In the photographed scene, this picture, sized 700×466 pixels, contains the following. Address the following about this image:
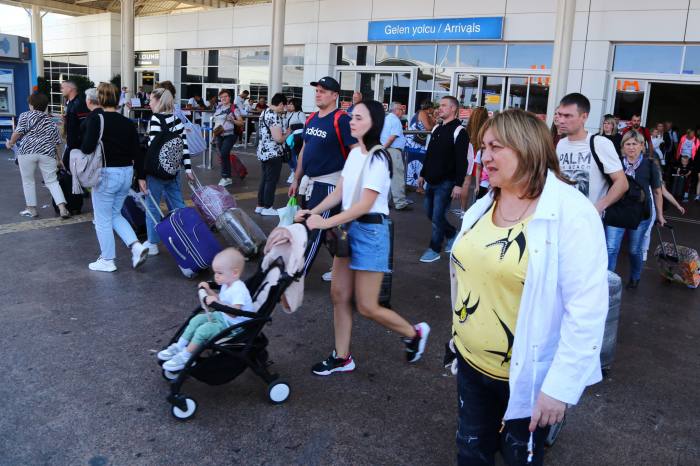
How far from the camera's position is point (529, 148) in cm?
203

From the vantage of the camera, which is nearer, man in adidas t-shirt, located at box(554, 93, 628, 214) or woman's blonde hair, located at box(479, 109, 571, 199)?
woman's blonde hair, located at box(479, 109, 571, 199)

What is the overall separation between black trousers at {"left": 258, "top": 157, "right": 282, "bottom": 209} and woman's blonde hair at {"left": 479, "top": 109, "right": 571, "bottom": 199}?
7040 millimetres

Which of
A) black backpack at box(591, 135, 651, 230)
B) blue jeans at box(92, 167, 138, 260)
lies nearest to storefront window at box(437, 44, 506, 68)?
black backpack at box(591, 135, 651, 230)

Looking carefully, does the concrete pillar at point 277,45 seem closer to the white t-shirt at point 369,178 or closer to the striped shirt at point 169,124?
the striped shirt at point 169,124

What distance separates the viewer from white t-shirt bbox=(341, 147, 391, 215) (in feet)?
11.6

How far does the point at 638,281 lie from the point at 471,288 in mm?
5144

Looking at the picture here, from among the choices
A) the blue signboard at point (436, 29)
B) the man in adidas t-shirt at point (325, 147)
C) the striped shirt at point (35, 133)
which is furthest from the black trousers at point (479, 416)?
the blue signboard at point (436, 29)

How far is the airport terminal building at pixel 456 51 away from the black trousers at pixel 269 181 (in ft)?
27.1

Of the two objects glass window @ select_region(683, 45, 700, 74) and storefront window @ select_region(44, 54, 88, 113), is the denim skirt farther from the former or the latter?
storefront window @ select_region(44, 54, 88, 113)

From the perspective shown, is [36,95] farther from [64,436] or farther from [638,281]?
[638,281]

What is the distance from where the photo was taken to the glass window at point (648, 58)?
1439 cm

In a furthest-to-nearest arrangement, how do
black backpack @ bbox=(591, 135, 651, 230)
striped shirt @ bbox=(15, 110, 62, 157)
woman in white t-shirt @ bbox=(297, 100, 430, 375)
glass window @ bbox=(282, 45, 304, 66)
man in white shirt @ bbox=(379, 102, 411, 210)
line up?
glass window @ bbox=(282, 45, 304, 66)
man in white shirt @ bbox=(379, 102, 411, 210)
striped shirt @ bbox=(15, 110, 62, 157)
black backpack @ bbox=(591, 135, 651, 230)
woman in white t-shirt @ bbox=(297, 100, 430, 375)

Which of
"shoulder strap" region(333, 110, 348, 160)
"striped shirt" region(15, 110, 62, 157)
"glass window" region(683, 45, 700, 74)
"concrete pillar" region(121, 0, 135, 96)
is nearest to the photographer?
"shoulder strap" region(333, 110, 348, 160)

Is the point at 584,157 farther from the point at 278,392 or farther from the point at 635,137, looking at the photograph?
the point at 278,392
